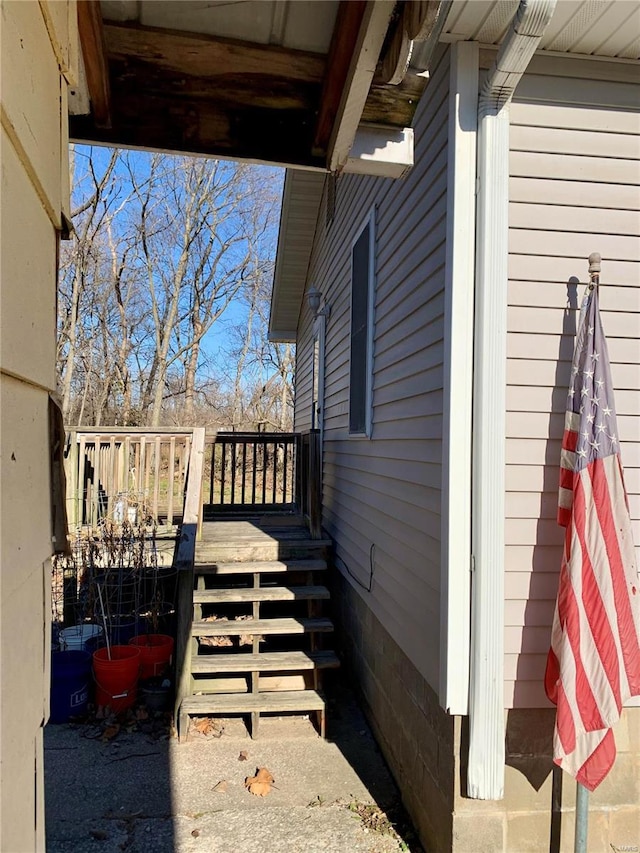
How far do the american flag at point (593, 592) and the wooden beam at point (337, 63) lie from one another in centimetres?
155

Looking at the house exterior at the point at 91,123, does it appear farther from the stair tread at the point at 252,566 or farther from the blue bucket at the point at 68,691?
the blue bucket at the point at 68,691

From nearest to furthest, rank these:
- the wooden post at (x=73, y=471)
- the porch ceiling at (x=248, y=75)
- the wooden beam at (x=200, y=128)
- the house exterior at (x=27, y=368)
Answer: the house exterior at (x=27, y=368)
the porch ceiling at (x=248, y=75)
the wooden beam at (x=200, y=128)
the wooden post at (x=73, y=471)

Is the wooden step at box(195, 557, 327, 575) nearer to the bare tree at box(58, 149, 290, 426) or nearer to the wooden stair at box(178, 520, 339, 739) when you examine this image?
the wooden stair at box(178, 520, 339, 739)

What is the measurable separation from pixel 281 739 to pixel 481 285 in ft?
10.9

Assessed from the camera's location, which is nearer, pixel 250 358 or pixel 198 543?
pixel 198 543

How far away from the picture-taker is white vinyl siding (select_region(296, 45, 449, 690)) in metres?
2.95

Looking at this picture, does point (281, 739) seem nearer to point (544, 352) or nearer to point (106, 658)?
point (106, 658)

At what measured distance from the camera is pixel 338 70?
143cm

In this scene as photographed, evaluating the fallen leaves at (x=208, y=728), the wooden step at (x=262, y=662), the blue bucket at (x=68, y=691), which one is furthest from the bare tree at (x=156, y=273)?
the fallen leaves at (x=208, y=728)

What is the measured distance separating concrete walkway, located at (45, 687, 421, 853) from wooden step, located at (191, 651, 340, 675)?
1.37 ft

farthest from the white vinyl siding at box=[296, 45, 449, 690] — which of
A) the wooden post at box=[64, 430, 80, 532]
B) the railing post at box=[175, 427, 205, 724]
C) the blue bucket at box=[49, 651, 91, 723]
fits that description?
the wooden post at box=[64, 430, 80, 532]

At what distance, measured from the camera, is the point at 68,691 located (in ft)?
14.3

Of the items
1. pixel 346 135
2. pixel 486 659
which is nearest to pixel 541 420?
pixel 486 659

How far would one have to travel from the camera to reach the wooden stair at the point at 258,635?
4.18 metres
